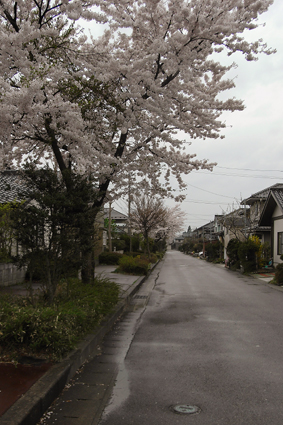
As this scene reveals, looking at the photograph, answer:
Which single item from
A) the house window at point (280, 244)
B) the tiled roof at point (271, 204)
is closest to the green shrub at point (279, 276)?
the tiled roof at point (271, 204)

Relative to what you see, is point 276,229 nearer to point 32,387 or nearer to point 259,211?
point 259,211

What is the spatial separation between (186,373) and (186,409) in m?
1.06

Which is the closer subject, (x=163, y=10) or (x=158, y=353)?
(x=158, y=353)

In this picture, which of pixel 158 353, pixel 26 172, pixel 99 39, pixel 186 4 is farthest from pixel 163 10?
pixel 158 353

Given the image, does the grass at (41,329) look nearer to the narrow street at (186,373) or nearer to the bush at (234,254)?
the narrow street at (186,373)

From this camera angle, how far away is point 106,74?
8211mm

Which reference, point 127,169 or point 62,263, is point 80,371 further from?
point 127,169

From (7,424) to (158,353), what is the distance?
3.06 m

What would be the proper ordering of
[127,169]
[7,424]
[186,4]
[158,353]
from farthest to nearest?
[127,169]
[186,4]
[158,353]
[7,424]

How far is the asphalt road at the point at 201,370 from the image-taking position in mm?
3547

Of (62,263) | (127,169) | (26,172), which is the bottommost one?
(62,263)

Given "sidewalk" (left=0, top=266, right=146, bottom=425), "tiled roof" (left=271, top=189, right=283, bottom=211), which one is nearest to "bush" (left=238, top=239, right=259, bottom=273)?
"tiled roof" (left=271, top=189, right=283, bottom=211)

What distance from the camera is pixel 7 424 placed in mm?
2953

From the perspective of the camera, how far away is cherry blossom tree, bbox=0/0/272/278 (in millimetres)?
6930
